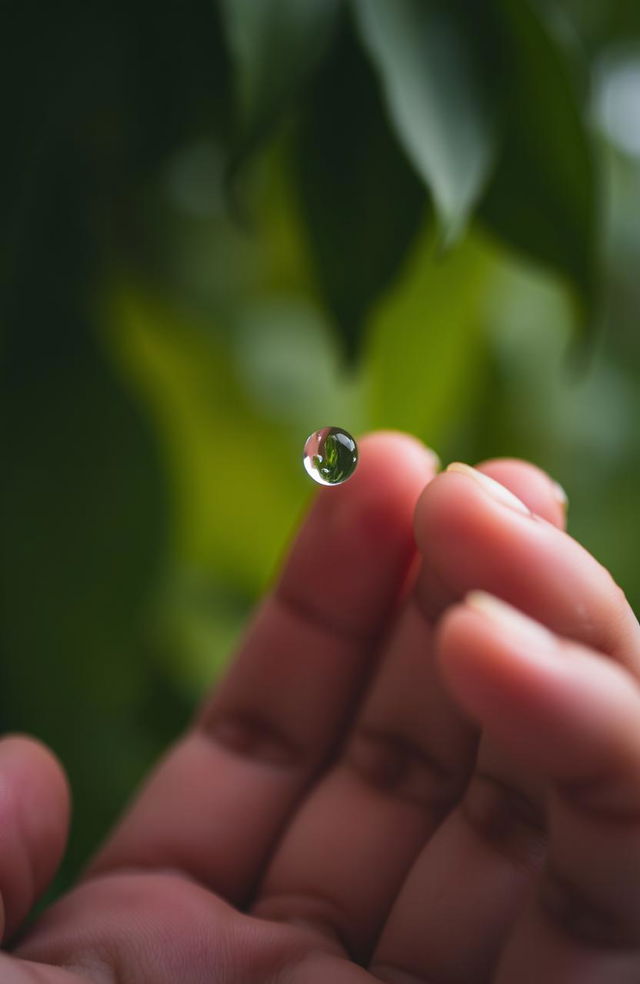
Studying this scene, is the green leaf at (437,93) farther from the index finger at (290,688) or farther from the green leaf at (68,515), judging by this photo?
the green leaf at (68,515)

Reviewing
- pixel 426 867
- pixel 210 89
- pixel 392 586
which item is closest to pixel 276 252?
pixel 210 89

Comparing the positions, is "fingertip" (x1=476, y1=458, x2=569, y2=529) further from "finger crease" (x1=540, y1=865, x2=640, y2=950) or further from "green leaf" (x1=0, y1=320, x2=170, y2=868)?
"green leaf" (x1=0, y1=320, x2=170, y2=868)

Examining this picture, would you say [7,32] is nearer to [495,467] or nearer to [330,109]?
[330,109]

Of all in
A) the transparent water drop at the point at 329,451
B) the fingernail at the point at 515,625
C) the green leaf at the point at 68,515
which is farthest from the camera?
the green leaf at the point at 68,515

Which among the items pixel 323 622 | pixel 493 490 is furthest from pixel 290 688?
pixel 493 490

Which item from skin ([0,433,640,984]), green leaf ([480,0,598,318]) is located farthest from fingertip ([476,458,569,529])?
green leaf ([480,0,598,318])

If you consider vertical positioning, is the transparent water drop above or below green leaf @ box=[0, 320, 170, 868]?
above

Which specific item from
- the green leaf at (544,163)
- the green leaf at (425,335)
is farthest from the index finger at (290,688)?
the green leaf at (425,335)
